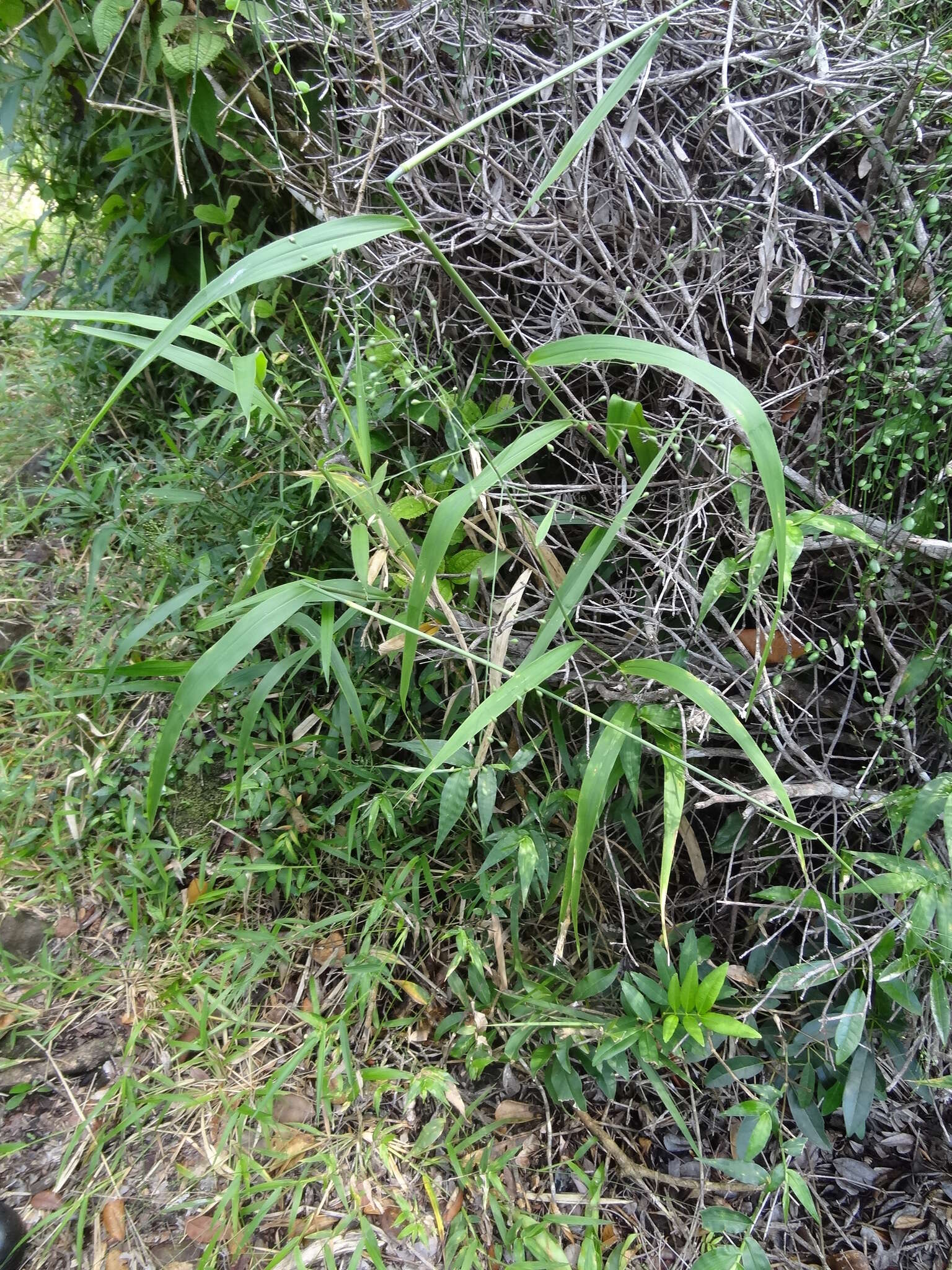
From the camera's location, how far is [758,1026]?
1235 millimetres

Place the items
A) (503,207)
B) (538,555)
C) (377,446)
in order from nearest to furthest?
(538,555) → (503,207) → (377,446)

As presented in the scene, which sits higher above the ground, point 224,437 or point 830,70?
point 830,70

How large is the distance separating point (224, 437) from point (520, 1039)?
1342 millimetres

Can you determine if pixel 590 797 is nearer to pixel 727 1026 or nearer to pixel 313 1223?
pixel 727 1026

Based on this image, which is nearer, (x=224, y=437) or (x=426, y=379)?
(x=426, y=379)

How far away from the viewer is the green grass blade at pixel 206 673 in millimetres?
883

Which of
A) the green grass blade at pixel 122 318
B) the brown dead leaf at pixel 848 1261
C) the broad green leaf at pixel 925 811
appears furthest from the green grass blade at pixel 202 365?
the brown dead leaf at pixel 848 1261

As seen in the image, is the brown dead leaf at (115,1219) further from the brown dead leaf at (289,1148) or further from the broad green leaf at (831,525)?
the broad green leaf at (831,525)

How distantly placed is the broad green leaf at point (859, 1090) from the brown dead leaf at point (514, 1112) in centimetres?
49

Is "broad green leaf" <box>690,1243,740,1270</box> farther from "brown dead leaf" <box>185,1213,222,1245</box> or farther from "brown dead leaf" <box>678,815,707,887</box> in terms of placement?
"brown dead leaf" <box>185,1213,222,1245</box>

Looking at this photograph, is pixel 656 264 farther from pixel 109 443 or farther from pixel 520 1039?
pixel 109 443

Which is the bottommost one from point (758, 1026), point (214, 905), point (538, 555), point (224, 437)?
point (758, 1026)

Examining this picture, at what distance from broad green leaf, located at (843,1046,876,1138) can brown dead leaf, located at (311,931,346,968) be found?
0.86m

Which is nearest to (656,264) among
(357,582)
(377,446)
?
(377,446)
